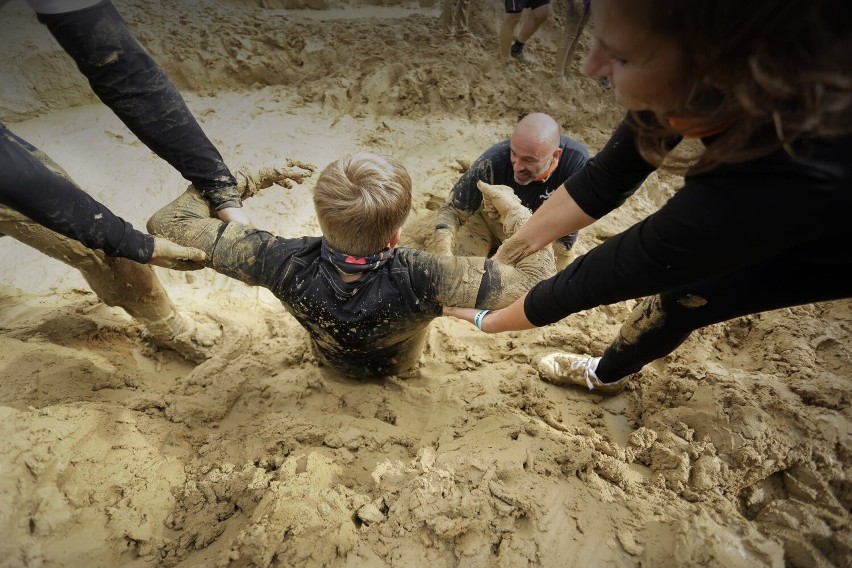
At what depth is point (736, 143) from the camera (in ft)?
2.73

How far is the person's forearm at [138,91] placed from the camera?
5.57ft

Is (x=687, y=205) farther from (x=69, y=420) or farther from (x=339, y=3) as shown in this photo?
(x=339, y=3)

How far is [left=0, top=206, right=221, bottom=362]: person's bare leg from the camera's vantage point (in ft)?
6.26

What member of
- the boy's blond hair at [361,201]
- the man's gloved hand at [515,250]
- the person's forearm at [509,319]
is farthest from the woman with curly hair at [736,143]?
the boy's blond hair at [361,201]

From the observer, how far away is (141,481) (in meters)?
1.35

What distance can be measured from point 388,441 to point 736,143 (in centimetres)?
141

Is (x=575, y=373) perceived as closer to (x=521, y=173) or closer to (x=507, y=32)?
(x=521, y=173)

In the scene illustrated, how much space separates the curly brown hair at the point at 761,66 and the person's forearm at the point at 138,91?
1.84 meters

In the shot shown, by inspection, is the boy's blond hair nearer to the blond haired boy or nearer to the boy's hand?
the blond haired boy

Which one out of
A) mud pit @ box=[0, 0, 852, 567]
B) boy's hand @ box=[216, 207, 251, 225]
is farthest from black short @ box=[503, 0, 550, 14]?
boy's hand @ box=[216, 207, 251, 225]

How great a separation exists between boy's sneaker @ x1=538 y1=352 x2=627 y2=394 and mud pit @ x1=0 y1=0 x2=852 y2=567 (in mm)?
61

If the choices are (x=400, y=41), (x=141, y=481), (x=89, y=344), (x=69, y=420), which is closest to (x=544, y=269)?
(x=141, y=481)

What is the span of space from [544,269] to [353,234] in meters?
0.76

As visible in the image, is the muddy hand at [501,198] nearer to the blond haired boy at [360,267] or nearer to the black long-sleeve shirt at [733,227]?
the blond haired boy at [360,267]
